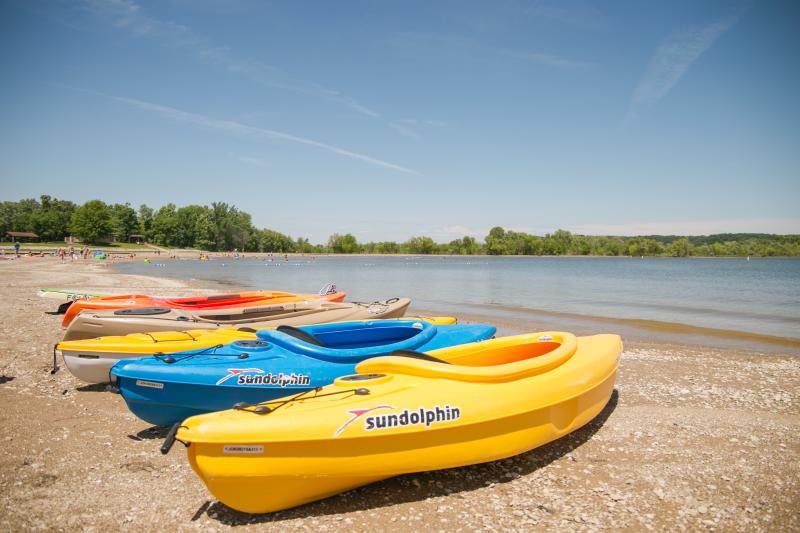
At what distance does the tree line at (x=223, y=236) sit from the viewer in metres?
111

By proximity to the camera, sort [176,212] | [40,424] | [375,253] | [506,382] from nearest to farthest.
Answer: [506,382] → [40,424] → [176,212] → [375,253]

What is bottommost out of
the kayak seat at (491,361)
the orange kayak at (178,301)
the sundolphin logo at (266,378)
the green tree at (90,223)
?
the sundolphin logo at (266,378)

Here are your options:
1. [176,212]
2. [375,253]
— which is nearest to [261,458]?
[176,212]

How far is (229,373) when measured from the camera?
5.70 meters

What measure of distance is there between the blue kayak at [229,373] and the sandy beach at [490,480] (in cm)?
53

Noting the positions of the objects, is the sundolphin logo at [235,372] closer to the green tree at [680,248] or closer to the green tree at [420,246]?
the green tree at [680,248]

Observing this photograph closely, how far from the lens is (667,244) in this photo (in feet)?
449

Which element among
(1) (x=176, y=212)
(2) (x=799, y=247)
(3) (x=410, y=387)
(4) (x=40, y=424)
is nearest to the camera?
(3) (x=410, y=387)

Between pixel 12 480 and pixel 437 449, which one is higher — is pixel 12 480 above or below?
below

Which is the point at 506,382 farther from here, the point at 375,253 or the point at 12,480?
the point at 375,253

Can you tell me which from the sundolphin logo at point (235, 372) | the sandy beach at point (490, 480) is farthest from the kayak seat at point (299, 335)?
the sandy beach at point (490, 480)

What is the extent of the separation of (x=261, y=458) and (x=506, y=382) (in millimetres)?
2564

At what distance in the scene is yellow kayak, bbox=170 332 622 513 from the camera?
3.80 metres

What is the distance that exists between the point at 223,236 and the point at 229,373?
14010 cm
